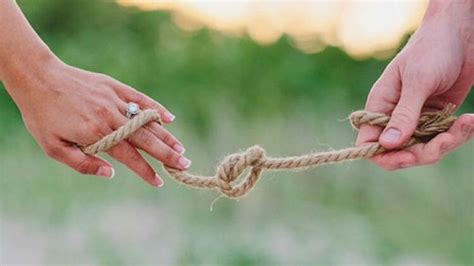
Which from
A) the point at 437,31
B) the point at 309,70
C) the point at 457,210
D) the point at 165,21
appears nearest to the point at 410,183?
the point at 457,210

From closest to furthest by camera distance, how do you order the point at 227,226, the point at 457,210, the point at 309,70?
1. the point at 227,226
2. the point at 457,210
3. the point at 309,70

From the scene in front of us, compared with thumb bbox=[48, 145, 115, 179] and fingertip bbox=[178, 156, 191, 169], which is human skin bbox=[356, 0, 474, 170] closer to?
fingertip bbox=[178, 156, 191, 169]

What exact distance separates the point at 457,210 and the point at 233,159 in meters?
2.09

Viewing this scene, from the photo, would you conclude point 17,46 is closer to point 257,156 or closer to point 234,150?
point 257,156

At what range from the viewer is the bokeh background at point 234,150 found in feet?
9.61

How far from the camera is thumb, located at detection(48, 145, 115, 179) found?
4.20ft

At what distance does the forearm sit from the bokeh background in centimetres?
157

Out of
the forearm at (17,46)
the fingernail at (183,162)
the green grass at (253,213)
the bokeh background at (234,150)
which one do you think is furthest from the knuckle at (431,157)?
the green grass at (253,213)

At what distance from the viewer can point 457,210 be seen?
317 centimetres

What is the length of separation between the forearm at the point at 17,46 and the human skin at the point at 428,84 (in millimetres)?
450

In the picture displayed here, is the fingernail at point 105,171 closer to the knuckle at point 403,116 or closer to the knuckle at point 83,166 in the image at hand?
the knuckle at point 83,166

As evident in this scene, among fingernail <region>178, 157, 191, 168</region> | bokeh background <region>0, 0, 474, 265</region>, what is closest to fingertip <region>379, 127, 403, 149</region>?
fingernail <region>178, 157, 191, 168</region>

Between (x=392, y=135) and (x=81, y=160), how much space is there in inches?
16.4

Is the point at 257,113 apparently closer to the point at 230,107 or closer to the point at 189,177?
the point at 230,107
